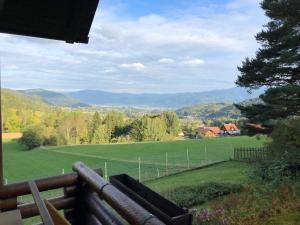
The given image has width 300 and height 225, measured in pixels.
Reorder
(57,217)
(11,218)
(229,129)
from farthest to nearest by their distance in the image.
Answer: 1. (229,129)
2. (11,218)
3. (57,217)

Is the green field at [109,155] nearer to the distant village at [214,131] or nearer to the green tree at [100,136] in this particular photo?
the green tree at [100,136]

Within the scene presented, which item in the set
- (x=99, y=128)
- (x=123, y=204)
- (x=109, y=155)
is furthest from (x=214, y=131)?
(x=123, y=204)

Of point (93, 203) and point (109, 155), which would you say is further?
point (109, 155)

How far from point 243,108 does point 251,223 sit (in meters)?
17.0

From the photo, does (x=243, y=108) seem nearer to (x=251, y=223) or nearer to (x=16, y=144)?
(x=251, y=223)

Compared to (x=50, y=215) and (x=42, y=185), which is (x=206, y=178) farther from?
(x=50, y=215)

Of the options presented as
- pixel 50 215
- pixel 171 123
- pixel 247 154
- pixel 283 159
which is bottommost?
pixel 247 154

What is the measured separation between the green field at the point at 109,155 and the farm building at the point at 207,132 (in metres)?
19.3

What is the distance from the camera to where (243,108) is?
22656 mm

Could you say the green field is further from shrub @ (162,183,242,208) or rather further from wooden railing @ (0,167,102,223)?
wooden railing @ (0,167,102,223)

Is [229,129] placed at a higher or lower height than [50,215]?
lower

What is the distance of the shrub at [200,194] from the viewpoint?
440 inches

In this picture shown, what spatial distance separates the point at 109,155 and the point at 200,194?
3642 cm

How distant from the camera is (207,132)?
73812mm
